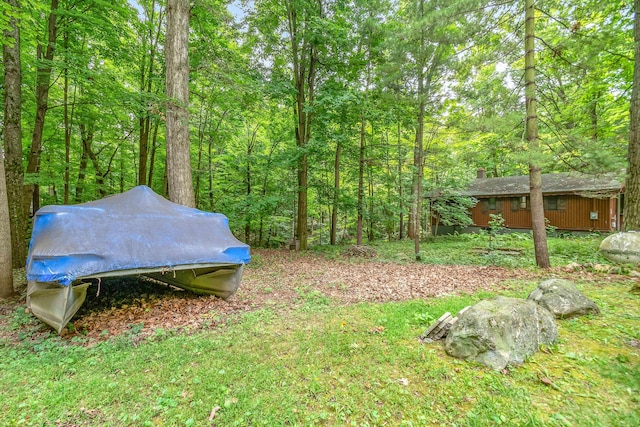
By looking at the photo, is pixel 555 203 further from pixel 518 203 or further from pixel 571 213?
pixel 518 203

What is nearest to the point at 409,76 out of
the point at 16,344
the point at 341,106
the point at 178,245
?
the point at 341,106

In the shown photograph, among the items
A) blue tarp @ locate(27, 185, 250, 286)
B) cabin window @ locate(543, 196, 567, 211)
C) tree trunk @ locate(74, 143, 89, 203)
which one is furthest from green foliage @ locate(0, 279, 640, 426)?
cabin window @ locate(543, 196, 567, 211)

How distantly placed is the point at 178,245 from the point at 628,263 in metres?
10.1

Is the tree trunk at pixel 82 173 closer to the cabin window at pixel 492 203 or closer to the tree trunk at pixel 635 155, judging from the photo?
the tree trunk at pixel 635 155

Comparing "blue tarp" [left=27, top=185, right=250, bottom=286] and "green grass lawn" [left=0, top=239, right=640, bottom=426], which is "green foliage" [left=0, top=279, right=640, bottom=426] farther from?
"blue tarp" [left=27, top=185, right=250, bottom=286]

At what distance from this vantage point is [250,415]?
2.27 metres

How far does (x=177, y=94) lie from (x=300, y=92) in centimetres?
618

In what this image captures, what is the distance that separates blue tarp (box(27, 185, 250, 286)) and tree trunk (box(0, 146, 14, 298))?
1.41 metres

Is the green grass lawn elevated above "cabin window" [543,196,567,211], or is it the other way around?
"cabin window" [543,196,567,211]

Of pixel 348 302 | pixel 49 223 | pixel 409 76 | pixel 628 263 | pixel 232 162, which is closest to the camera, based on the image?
pixel 49 223

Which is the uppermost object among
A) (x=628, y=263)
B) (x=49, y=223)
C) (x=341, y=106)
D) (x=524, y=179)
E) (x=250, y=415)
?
(x=341, y=106)

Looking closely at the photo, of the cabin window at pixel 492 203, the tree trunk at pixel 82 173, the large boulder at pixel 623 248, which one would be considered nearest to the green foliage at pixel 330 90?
the tree trunk at pixel 82 173

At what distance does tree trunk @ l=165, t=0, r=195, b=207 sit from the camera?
6148 mm

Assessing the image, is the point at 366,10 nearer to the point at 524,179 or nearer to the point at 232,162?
the point at 232,162
